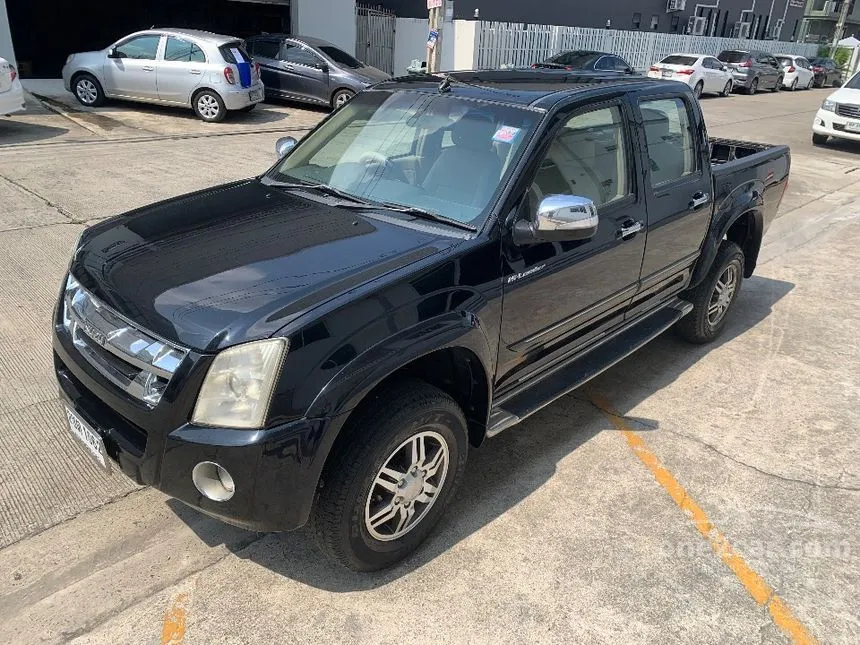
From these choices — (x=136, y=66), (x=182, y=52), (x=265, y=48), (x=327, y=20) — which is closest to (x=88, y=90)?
(x=136, y=66)

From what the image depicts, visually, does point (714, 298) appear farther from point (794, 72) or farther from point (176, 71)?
point (794, 72)

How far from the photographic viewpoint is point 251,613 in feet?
8.70

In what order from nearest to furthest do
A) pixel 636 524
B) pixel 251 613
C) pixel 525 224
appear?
pixel 251 613 → pixel 525 224 → pixel 636 524

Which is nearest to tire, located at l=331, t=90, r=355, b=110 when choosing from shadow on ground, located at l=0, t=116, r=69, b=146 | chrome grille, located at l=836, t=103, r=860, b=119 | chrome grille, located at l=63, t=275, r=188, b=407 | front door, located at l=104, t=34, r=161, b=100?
front door, located at l=104, t=34, r=161, b=100

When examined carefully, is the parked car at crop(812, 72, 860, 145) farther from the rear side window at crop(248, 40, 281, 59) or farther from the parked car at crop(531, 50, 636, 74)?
the rear side window at crop(248, 40, 281, 59)

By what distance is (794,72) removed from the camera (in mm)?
31703

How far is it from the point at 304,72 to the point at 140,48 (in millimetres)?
3429

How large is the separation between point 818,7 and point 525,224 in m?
62.0

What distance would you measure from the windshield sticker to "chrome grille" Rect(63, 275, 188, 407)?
5.84ft

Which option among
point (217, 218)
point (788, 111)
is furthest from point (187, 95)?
point (788, 111)

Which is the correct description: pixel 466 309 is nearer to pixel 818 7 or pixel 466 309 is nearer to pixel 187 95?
pixel 187 95

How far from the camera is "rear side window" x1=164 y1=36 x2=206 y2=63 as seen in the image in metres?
12.9

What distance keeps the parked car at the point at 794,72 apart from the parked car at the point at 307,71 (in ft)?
79.4

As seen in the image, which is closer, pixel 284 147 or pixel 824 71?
pixel 284 147
